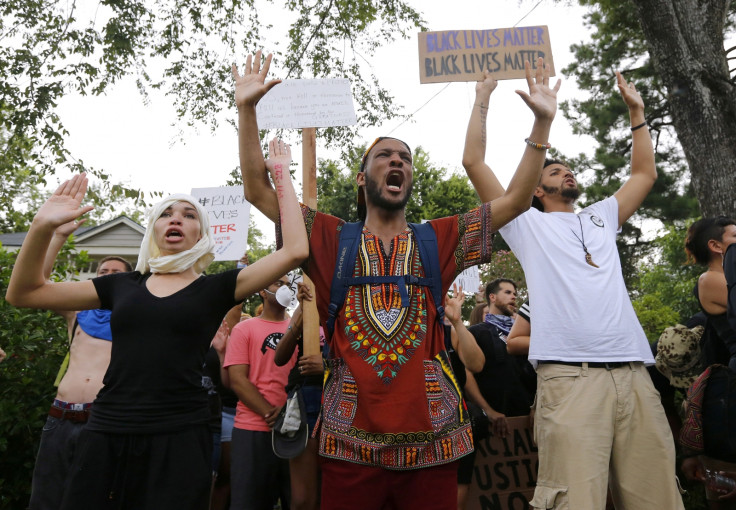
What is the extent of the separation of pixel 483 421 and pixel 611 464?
1.18 m

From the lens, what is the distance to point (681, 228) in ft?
57.8

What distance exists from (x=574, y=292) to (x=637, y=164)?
1059mm

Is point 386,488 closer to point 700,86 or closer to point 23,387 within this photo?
point 23,387

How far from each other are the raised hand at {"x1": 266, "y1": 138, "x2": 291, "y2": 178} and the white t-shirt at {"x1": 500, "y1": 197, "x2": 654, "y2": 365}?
4.16 ft

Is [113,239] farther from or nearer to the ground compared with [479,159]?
farther from the ground

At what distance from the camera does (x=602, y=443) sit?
8.49 feet

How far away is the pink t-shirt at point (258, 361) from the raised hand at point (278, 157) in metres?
2.04

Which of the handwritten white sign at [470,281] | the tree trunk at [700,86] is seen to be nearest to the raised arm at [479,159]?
the tree trunk at [700,86]

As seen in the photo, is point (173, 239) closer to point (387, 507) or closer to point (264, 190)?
point (264, 190)

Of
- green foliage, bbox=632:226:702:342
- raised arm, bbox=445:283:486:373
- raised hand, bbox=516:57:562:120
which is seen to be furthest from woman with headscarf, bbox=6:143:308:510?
green foliage, bbox=632:226:702:342

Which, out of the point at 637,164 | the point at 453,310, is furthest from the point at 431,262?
the point at 637,164

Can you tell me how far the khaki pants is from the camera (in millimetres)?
2547

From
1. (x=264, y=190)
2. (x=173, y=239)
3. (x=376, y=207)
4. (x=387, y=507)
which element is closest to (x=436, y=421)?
(x=387, y=507)

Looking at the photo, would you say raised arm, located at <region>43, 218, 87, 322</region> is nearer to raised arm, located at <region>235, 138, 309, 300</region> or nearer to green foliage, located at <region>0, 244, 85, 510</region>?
raised arm, located at <region>235, 138, 309, 300</region>
